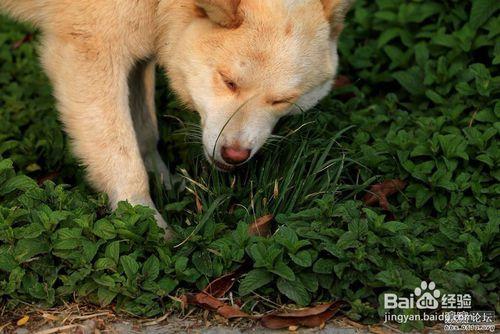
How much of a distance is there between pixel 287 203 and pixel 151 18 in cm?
123

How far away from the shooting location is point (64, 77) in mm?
4727

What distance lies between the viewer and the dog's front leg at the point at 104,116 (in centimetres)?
464

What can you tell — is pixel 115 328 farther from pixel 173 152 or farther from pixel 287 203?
pixel 173 152

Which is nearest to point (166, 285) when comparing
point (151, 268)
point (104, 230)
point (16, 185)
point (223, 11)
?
point (151, 268)

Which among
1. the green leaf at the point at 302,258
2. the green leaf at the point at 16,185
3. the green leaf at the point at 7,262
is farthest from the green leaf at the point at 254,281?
the green leaf at the point at 16,185

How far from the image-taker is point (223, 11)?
14.2ft

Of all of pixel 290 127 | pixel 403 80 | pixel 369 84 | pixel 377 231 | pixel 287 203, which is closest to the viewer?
pixel 377 231

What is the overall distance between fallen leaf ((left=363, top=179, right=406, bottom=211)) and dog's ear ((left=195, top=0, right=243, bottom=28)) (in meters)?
1.22

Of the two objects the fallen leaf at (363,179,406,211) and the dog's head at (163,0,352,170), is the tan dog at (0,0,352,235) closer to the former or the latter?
the dog's head at (163,0,352,170)

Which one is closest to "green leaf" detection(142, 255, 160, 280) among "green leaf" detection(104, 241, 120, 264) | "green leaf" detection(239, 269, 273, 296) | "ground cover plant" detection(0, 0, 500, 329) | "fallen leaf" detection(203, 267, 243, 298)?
"ground cover plant" detection(0, 0, 500, 329)

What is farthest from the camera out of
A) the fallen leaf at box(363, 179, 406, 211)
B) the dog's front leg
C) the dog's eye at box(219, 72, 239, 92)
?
the fallen leaf at box(363, 179, 406, 211)

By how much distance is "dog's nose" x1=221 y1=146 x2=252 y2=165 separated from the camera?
4.47 meters

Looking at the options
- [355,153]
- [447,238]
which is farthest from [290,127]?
[447,238]

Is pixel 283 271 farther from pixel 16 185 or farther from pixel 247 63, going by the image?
pixel 16 185
